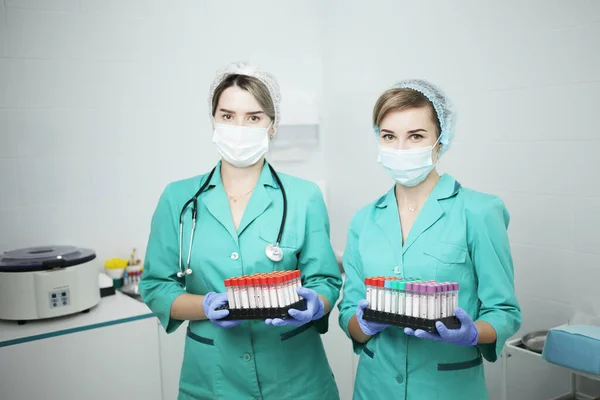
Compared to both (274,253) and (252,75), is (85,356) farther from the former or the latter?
(252,75)

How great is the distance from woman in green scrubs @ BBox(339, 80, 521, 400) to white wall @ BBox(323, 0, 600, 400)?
0.85 m

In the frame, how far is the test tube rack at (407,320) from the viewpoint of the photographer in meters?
1.47

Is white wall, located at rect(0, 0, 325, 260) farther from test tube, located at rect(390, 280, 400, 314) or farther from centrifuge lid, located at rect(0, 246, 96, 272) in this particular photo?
test tube, located at rect(390, 280, 400, 314)

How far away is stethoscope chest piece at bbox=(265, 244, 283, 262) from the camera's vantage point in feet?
5.81

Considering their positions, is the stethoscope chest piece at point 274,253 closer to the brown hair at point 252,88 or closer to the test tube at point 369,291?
the test tube at point 369,291

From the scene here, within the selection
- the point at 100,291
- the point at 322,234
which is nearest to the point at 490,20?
the point at 322,234

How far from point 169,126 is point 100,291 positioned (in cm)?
89

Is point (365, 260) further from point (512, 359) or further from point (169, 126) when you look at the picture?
point (169, 126)

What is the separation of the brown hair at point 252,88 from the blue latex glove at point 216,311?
0.56 m

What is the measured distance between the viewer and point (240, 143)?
6.05 ft

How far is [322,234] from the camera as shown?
73.7 inches

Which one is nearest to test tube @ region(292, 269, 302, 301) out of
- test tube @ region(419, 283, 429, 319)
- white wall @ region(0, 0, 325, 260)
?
test tube @ region(419, 283, 429, 319)

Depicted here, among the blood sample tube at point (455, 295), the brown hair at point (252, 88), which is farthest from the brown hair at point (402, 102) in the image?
the blood sample tube at point (455, 295)

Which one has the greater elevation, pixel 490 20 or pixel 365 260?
pixel 490 20
